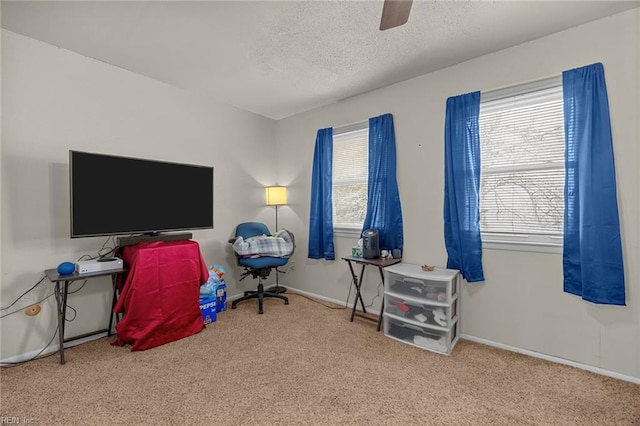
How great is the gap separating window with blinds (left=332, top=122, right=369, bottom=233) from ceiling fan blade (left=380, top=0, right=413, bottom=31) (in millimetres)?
1730

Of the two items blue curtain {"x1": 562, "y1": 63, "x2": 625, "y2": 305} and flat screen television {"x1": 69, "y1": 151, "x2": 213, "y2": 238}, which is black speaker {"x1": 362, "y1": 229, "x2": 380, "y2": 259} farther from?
flat screen television {"x1": 69, "y1": 151, "x2": 213, "y2": 238}

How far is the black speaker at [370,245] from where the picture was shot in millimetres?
2973

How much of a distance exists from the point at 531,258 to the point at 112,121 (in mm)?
3892

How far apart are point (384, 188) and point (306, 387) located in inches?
79.2

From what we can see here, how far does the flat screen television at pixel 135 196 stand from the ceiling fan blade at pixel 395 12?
2302 millimetres

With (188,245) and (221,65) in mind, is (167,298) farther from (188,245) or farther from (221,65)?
(221,65)

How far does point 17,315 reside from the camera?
2.25 m

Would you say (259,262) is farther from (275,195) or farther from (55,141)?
(55,141)

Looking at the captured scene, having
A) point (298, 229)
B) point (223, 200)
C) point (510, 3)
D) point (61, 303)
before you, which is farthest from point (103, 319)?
point (510, 3)

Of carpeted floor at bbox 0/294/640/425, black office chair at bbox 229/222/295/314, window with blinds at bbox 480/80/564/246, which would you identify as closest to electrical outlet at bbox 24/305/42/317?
carpeted floor at bbox 0/294/640/425

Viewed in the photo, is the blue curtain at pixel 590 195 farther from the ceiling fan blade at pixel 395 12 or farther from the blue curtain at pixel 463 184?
the ceiling fan blade at pixel 395 12

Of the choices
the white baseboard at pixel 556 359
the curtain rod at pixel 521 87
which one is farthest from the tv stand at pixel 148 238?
the curtain rod at pixel 521 87

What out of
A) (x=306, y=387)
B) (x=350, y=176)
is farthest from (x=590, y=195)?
(x=306, y=387)

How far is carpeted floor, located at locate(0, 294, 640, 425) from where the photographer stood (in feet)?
5.44
